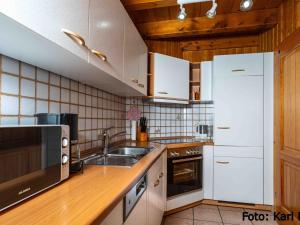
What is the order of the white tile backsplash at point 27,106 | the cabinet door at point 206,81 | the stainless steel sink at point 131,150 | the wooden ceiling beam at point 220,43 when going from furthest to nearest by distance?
the wooden ceiling beam at point 220,43 < the cabinet door at point 206,81 < the stainless steel sink at point 131,150 < the white tile backsplash at point 27,106

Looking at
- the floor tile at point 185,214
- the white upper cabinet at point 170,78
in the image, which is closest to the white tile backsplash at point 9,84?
the white upper cabinet at point 170,78

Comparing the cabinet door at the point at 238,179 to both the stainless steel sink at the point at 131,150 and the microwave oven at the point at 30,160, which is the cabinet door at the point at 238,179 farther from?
the microwave oven at the point at 30,160

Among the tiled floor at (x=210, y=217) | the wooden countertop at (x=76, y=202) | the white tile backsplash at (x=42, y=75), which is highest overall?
the white tile backsplash at (x=42, y=75)

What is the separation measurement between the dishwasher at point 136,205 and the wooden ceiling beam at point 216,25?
1965 millimetres

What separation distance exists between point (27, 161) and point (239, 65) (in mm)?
2443

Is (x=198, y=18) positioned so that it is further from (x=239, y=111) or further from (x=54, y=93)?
(x=54, y=93)

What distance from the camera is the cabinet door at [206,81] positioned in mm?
2635

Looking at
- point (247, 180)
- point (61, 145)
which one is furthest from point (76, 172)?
point (247, 180)

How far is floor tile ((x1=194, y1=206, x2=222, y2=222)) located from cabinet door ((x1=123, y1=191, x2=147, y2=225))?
47.2 inches

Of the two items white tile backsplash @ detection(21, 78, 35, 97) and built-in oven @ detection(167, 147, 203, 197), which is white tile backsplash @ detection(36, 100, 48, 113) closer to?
white tile backsplash @ detection(21, 78, 35, 97)

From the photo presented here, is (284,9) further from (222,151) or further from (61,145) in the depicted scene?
(61,145)

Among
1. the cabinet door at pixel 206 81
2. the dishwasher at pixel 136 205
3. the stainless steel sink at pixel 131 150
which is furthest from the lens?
the cabinet door at pixel 206 81

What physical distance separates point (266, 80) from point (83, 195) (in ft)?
7.89

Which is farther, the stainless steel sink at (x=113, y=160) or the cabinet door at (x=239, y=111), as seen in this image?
the cabinet door at (x=239, y=111)
